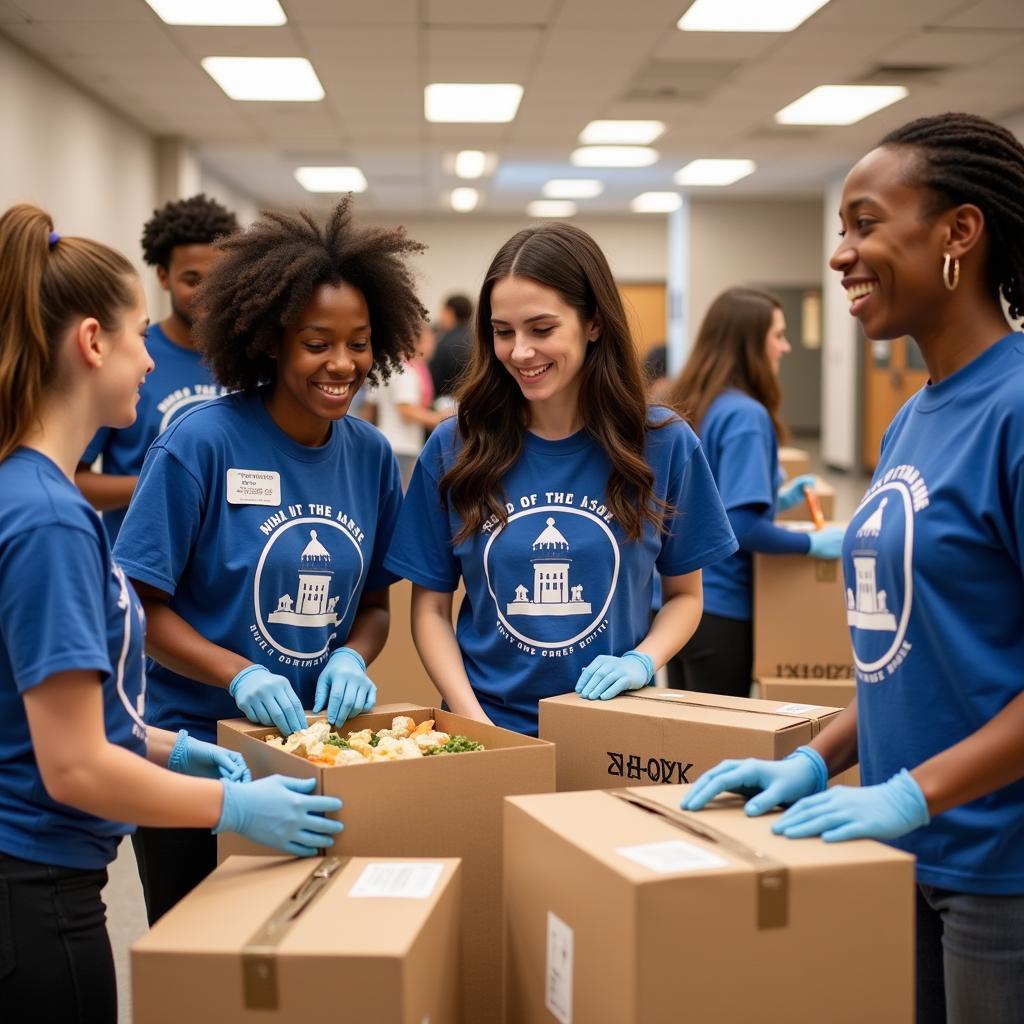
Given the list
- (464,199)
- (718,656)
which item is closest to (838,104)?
(718,656)

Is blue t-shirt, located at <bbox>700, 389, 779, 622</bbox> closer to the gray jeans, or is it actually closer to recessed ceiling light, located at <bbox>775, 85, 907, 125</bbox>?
the gray jeans

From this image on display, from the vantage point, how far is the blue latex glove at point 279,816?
4.00ft

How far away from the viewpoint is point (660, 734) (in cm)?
153

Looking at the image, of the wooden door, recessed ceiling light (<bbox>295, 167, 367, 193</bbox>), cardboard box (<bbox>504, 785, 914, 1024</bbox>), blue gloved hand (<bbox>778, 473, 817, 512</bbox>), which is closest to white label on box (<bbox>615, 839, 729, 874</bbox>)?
cardboard box (<bbox>504, 785, 914, 1024</bbox>)

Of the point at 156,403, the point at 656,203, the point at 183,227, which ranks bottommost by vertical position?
the point at 156,403

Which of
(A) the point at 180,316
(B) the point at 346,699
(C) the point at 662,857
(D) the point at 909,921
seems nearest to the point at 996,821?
(D) the point at 909,921

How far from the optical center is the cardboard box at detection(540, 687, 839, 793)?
149cm

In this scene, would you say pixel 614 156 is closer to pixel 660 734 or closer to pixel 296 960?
pixel 660 734

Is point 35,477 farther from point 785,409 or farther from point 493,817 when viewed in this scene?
point 785,409

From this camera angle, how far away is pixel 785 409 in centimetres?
1446

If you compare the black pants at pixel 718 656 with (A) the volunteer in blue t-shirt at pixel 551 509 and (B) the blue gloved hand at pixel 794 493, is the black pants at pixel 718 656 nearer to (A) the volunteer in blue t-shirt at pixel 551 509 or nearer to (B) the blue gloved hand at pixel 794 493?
(B) the blue gloved hand at pixel 794 493

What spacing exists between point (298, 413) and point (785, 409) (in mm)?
13280

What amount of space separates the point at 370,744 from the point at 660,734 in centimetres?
37

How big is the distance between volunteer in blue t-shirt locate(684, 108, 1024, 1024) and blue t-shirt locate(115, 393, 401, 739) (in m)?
0.68
